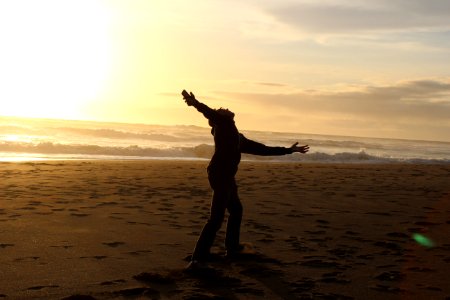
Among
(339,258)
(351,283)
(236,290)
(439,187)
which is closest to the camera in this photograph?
(236,290)

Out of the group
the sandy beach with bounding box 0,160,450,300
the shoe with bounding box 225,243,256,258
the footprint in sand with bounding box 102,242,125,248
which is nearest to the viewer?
the sandy beach with bounding box 0,160,450,300

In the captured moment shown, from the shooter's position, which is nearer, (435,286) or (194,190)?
(435,286)

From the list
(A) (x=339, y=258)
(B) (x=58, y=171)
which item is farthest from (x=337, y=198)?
(B) (x=58, y=171)

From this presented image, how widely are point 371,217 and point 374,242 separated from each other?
83.6 inches

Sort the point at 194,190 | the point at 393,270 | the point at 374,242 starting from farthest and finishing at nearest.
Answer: the point at 194,190 < the point at 374,242 < the point at 393,270

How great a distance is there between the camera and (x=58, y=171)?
596 inches

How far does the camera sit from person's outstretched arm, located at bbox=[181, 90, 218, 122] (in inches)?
196

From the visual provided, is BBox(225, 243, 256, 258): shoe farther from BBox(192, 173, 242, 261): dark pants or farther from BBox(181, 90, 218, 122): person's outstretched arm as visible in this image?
BBox(181, 90, 218, 122): person's outstretched arm

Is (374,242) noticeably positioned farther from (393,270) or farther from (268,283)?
(268,283)

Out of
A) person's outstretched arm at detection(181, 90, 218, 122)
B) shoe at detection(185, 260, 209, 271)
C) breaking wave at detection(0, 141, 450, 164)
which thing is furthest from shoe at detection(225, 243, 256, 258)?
breaking wave at detection(0, 141, 450, 164)

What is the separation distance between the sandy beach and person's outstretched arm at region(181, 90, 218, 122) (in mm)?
1645

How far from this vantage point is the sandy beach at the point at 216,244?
4.74 metres

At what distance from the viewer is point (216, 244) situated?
21.9ft

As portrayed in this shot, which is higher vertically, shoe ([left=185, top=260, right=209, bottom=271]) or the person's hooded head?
the person's hooded head
